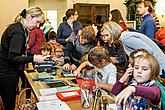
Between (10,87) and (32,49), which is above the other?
(32,49)

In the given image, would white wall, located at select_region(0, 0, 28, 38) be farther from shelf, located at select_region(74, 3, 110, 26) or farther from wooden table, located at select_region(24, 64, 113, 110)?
wooden table, located at select_region(24, 64, 113, 110)

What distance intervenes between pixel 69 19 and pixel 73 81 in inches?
93.4

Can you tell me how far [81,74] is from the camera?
288cm

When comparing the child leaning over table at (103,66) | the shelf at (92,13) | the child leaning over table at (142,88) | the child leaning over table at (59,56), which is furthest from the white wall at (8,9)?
the child leaning over table at (142,88)

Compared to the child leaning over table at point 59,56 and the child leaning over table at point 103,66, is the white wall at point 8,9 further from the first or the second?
the child leaning over table at point 103,66

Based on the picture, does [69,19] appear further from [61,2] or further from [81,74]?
[61,2]

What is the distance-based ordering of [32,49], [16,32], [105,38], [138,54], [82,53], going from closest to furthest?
1. [138,54]
2. [16,32]
3. [105,38]
4. [82,53]
5. [32,49]

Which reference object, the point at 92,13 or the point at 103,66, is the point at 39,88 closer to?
the point at 103,66

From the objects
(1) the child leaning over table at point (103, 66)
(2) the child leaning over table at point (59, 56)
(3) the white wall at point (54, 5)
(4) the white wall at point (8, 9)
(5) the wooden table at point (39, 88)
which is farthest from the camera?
(3) the white wall at point (54, 5)

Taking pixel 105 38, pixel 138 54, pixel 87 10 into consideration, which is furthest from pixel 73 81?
pixel 87 10

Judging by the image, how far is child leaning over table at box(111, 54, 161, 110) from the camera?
136cm

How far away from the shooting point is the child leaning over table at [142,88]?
1.36 meters

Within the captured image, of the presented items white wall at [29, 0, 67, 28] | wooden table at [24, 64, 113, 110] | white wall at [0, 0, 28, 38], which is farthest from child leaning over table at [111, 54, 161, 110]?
white wall at [29, 0, 67, 28]

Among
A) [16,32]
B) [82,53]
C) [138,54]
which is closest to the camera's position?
[138,54]
